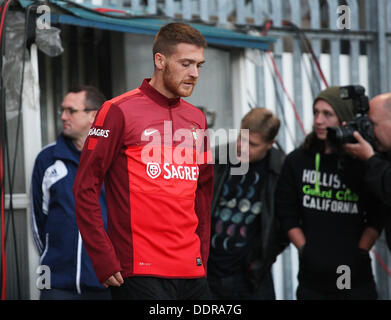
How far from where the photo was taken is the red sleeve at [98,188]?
2.84 meters

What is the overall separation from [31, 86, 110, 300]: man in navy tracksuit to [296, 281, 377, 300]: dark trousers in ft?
4.19

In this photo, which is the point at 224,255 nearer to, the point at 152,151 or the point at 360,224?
the point at 360,224

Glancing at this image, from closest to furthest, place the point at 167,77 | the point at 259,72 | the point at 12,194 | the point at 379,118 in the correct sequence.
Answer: the point at 167,77, the point at 379,118, the point at 12,194, the point at 259,72

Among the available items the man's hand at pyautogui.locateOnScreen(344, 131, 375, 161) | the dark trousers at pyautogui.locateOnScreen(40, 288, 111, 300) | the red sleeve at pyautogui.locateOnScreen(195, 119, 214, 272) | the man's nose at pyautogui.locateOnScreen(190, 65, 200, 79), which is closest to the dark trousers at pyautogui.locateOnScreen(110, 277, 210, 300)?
the red sleeve at pyautogui.locateOnScreen(195, 119, 214, 272)

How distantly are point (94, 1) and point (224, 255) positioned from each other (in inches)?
96.3

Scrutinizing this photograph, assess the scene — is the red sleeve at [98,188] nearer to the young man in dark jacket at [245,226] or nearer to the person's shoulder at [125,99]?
the person's shoulder at [125,99]

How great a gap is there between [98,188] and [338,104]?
1.92 m

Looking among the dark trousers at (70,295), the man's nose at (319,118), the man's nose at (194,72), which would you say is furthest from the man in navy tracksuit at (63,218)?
the man's nose at (319,118)

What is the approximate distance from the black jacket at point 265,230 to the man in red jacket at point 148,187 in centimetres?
140

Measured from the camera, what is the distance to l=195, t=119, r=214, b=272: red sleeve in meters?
3.23

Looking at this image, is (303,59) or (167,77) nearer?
(167,77)

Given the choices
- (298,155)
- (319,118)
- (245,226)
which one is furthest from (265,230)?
(319,118)

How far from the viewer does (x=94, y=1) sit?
17.6 ft

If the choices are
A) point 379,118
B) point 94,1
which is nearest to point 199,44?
point 379,118
